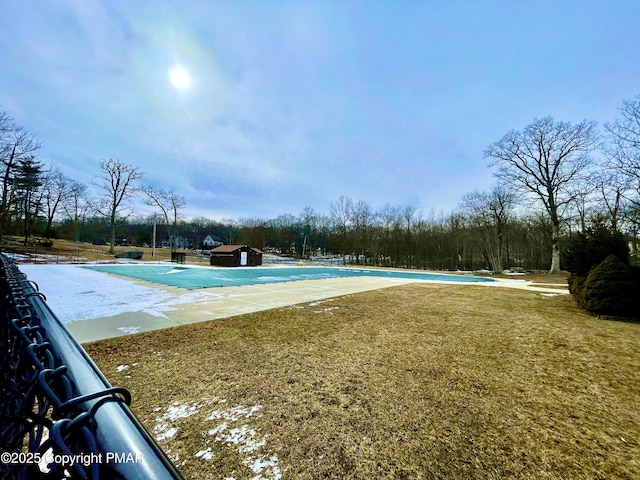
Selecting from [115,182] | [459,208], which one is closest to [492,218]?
[459,208]

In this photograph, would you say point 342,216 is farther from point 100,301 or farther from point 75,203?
point 75,203

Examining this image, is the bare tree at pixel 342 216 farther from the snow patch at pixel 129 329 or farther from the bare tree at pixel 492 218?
the snow patch at pixel 129 329

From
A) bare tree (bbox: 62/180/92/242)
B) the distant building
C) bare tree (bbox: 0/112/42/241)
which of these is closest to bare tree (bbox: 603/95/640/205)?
bare tree (bbox: 0/112/42/241)

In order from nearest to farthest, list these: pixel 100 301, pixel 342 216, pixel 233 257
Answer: pixel 100 301 < pixel 233 257 < pixel 342 216

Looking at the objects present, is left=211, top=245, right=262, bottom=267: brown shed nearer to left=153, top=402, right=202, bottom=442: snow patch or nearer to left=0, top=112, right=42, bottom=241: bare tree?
left=0, top=112, right=42, bottom=241: bare tree

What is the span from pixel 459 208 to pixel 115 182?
35.2 metres

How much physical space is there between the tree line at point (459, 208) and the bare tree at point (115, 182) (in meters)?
0.08

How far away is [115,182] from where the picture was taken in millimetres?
24375

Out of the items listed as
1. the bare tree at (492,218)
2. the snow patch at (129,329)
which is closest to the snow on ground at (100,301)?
the snow patch at (129,329)

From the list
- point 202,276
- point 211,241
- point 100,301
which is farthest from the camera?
point 211,241

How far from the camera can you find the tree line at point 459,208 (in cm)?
1249

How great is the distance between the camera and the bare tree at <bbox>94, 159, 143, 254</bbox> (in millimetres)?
24078

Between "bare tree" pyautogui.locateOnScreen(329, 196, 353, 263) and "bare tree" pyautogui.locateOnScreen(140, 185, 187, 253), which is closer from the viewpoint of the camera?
"bare tree" pyautogui.locateOnScreen(140, 185, 187, 253)

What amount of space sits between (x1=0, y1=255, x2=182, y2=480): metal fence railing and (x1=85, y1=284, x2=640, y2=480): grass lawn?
1.30 meters
